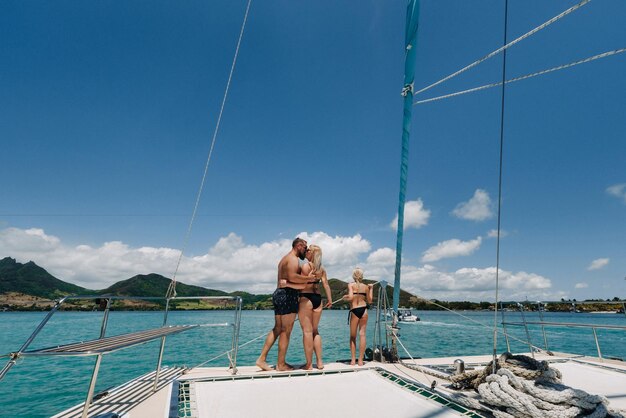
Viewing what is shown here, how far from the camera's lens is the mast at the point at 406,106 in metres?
4.84

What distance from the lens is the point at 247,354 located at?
10.5 m

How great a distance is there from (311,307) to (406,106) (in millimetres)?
3564

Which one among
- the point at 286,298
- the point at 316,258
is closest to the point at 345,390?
the point at 286,298

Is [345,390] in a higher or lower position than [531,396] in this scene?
lower

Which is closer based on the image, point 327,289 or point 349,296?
point 327,289

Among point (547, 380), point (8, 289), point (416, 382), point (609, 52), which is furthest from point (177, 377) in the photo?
point (8, 289)

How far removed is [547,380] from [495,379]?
1.37ft

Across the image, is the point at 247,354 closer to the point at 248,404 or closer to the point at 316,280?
the point at 316,280

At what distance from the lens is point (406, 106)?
5027mm

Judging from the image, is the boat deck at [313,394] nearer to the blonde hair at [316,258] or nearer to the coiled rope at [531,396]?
the coiled rope at [531,396]

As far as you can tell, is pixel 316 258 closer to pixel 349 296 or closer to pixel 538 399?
pixel 349 296

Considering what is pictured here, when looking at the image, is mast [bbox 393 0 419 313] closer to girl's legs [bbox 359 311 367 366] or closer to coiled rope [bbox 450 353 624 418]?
girl's legs [bbox 359 311 367 366]

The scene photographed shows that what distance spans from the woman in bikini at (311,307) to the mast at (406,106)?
1191mm

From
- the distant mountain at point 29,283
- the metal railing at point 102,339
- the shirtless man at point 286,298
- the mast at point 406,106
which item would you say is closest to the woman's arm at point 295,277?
the shirtless man at point 286,298
